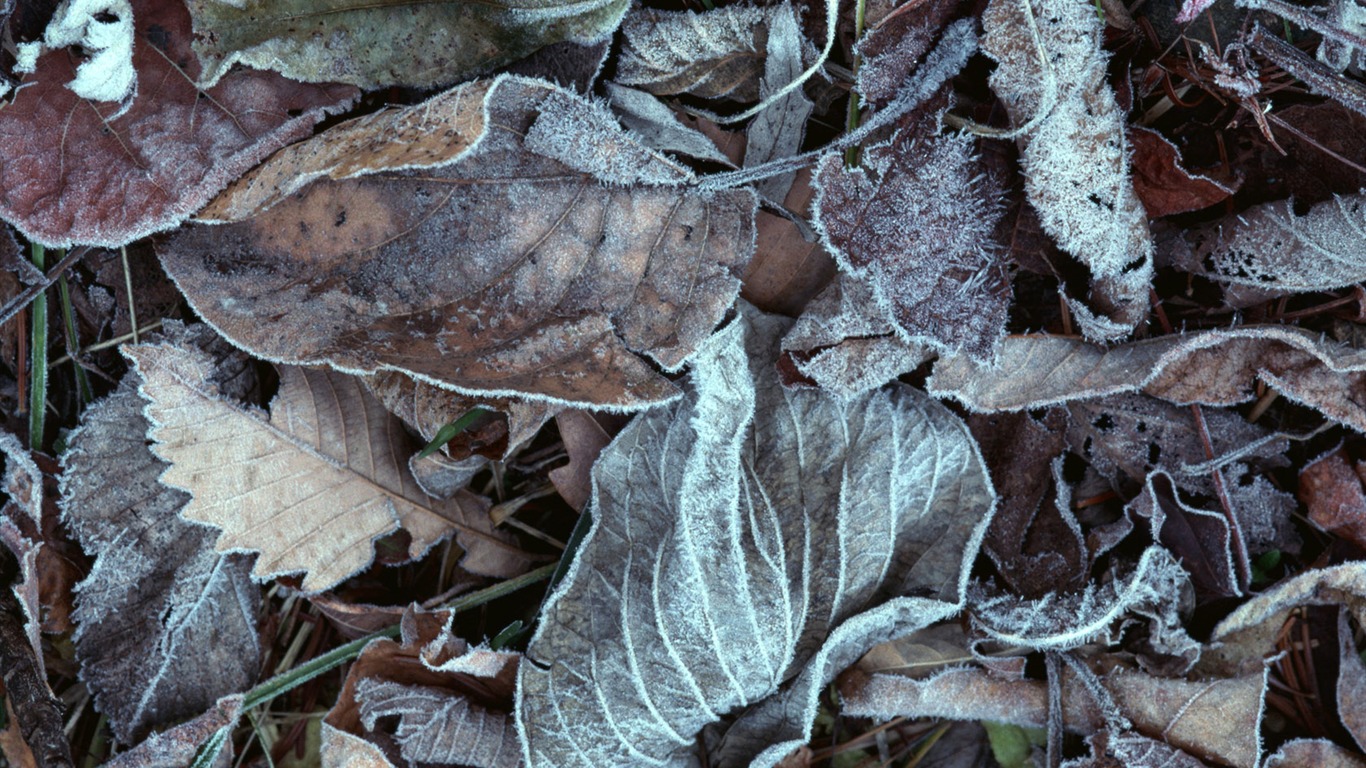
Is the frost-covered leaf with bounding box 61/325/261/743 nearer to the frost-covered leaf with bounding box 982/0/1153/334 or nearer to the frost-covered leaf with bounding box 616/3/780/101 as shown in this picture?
the frost-covered leaf with bounding box 616/3/780/101

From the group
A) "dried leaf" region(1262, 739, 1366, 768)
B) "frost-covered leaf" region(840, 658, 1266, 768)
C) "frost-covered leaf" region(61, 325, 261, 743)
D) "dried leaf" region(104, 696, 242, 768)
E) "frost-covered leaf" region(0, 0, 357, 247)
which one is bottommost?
"dried leaf" region(1262, 739, 1366, 768)

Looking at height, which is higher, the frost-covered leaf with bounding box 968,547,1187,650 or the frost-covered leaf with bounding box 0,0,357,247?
the frost-covered leaf with bounding box 0,0,357,247

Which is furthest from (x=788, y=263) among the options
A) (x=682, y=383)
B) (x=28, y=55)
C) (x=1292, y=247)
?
(x=28, y=55)

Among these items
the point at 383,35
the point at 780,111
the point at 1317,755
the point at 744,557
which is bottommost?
the point at 1317,755

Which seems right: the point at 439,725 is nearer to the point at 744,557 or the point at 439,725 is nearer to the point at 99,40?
the point at 744,557

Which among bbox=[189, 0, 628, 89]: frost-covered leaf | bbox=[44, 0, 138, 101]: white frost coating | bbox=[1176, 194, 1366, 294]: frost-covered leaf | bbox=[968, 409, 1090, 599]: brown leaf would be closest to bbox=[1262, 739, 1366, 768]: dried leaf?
bbox=[968, 409, 1090, 599]: brown leaf

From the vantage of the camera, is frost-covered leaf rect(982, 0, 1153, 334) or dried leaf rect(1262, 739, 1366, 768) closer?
frost-covered leaf rect(982, 0, 1153, 334)

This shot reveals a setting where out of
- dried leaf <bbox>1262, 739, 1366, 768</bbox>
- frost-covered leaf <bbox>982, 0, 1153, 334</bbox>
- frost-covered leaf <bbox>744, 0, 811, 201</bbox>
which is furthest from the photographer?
dried leaf <bbox>1262, 739, 1366, 768</bbox>

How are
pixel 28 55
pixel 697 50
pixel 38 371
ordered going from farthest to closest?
pixel 38 371 < pixel 697 50 < pixel 28 55
